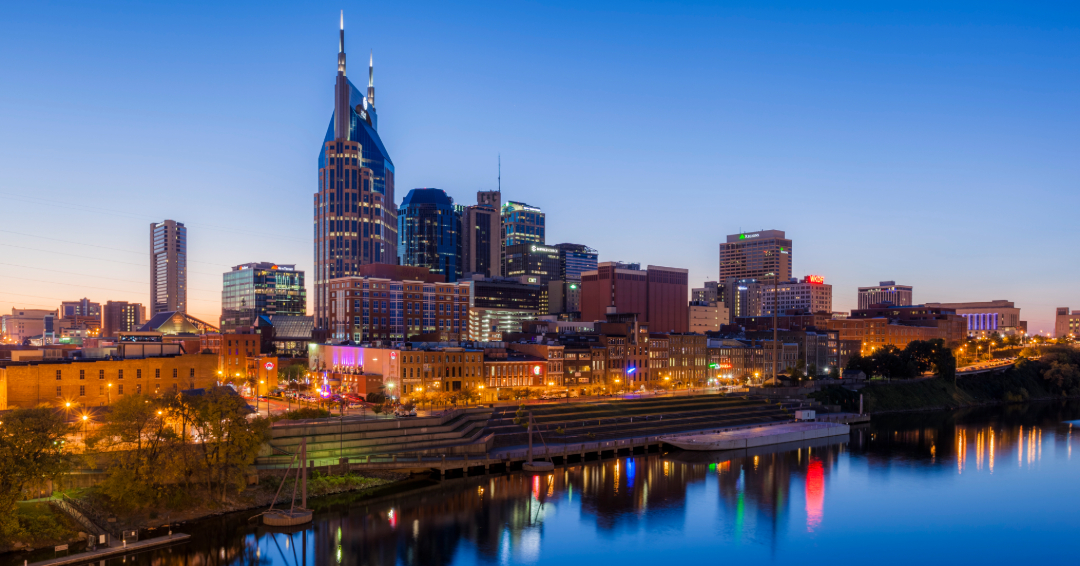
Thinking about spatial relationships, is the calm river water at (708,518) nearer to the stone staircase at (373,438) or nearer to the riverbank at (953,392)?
the stone staircase at (373,438)

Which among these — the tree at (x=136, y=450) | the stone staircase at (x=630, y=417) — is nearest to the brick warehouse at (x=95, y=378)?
the tree at (x=136, y=450)

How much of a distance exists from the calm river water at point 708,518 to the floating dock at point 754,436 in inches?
96.0

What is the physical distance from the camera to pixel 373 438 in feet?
243

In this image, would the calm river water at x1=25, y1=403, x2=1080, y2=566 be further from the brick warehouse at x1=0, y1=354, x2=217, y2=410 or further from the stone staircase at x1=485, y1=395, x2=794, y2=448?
the brick warehouse at x1=0, y1=354, x2=217, y2=410

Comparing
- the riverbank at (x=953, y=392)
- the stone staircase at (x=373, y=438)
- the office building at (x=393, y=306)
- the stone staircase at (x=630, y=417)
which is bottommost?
the riverbank at (x=953, y=392)

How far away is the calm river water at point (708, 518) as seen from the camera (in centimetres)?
5244

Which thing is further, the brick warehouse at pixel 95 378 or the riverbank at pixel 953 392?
the riverbank at pixel 953 392

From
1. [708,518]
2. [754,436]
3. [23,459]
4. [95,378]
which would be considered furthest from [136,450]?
[754,436]

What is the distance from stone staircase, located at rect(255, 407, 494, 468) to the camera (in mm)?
68500

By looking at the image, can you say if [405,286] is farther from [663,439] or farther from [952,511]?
[952,511]

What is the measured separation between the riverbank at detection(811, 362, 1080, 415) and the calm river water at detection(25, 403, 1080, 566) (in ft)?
146

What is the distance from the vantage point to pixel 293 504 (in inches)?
2242

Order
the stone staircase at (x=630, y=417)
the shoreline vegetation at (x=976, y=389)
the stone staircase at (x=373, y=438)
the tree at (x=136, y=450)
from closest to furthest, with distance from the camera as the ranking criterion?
the tree at (x=136, y=450) < the stone staircase at (x=373, y=438) < the stone staircase at (x=630, y=417) < the shoreline vegetation at (x=976, y=389)

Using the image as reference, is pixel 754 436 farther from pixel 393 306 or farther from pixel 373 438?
pixel 393 306
